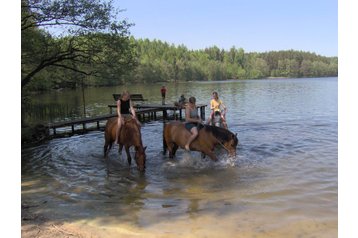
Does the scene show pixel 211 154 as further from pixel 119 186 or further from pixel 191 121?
pixel 119 186

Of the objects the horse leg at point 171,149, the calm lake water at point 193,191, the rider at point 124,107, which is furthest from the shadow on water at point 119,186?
the rider at point 124,107

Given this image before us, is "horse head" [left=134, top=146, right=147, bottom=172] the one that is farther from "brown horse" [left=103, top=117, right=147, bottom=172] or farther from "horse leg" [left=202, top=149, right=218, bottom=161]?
"horse leg" [left=202, top=149, right=218, bottom=161]

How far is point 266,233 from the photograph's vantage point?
602cm

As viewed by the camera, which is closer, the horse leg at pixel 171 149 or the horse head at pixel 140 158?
the horse head at pixel 140 158

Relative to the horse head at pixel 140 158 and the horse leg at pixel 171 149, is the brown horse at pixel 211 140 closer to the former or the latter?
the horse leg at pixel 171 149

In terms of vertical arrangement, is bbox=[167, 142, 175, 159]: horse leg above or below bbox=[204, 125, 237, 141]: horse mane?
below

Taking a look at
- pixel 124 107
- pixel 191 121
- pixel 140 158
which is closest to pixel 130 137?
pixel 140 158

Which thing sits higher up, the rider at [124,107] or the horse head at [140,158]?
the rider at [124,107]

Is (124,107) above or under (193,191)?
above

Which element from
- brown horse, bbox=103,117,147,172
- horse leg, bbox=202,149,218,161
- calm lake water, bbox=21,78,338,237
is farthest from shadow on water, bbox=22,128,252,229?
brown horse, bbox=103,117,147,172

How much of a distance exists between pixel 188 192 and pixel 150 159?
3.88m

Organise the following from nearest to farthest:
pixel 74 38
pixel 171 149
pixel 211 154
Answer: pixel 211 154 < pixel 171 149 < pixel 74 38

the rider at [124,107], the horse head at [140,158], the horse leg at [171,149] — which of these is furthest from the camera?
the horse leg at [171,149]
